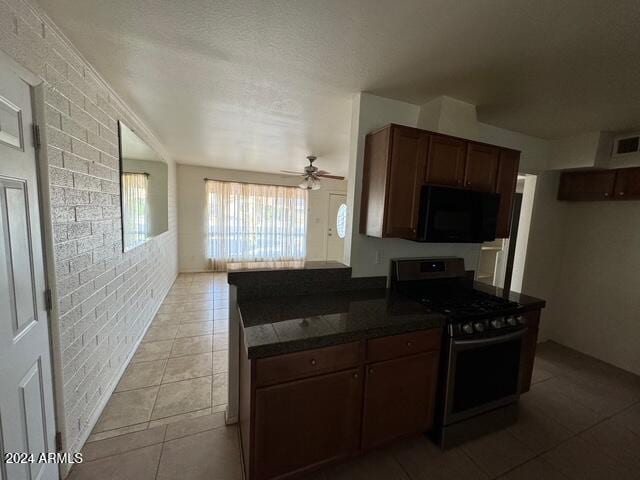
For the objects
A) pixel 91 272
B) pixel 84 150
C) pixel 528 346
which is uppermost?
pixel 84 150

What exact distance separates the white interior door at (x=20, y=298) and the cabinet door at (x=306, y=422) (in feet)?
3.20

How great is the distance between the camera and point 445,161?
1.89 meters

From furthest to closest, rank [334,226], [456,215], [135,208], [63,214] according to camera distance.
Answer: [334,226] → [135,208] → [456,215] → [63,214]

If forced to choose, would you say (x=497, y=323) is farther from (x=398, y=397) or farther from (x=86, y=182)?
(x=86, y=182)

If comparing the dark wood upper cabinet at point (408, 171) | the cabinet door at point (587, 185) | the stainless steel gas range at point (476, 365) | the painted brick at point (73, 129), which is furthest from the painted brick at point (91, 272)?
the cabinet door at point (587, 185)

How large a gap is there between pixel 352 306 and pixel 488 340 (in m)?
0.89

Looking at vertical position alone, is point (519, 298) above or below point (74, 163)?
below

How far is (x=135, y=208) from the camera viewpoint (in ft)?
8.98

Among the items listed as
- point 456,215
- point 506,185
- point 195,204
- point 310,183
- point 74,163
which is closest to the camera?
point 74,163

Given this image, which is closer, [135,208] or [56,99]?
[56,99]

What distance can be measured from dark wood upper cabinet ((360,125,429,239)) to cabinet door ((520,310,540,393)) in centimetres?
115

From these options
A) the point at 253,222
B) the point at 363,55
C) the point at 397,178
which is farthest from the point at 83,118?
the point at 253,222

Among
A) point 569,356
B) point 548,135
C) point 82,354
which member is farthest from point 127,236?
point 569,356

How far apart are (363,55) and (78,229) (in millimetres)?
1994
